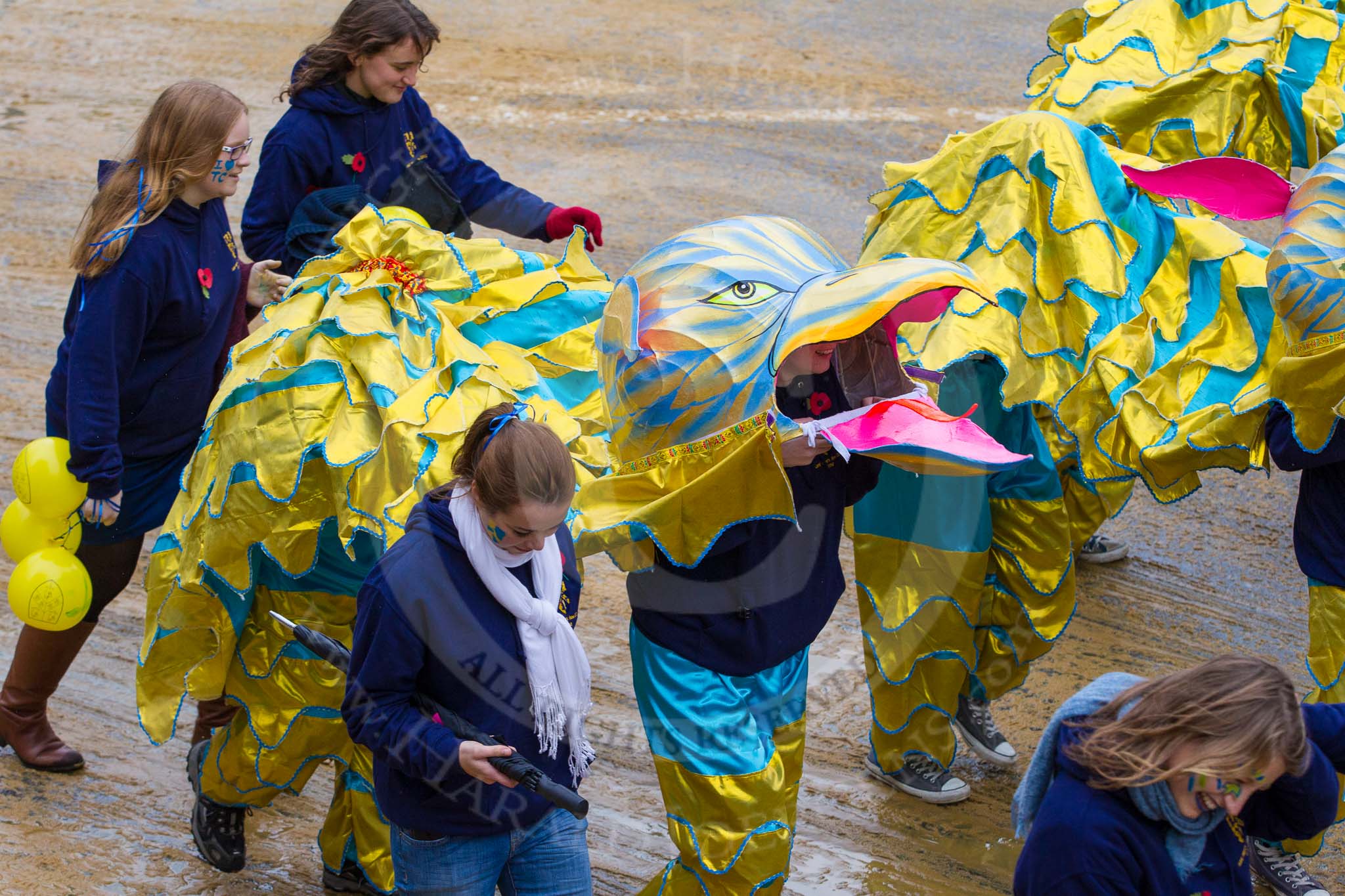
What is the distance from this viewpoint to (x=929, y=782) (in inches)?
154

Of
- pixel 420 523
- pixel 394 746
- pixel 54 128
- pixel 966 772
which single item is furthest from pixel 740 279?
pixel 54 128

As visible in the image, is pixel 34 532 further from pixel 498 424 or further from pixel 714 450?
pixel 714 450

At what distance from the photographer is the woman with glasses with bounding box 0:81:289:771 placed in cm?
330

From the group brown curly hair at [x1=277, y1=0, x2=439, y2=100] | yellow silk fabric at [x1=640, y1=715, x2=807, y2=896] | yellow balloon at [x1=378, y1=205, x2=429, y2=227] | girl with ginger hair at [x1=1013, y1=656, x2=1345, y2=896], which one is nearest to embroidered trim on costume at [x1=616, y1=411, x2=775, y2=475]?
yellow silk fabric at [x1=640, y1=715, x2=807, y2=896]

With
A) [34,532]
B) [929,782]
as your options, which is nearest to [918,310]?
[929,782]

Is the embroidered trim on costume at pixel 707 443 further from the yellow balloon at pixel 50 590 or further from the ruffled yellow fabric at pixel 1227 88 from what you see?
the ruffled yellow fabric at pixel 1227 88

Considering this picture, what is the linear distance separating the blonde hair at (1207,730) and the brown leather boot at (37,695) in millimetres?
2925

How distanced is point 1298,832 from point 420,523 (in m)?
1.58

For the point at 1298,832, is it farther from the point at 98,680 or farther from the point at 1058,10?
the point at 1058,10

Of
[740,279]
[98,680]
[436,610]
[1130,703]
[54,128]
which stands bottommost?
[98,680]

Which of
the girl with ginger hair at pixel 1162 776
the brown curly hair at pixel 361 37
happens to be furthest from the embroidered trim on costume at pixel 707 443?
the brown curly hair at pixel 361 37

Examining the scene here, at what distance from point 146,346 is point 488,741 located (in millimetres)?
1690

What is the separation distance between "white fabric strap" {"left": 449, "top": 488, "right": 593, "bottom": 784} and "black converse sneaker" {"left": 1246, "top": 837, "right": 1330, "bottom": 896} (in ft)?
6.48

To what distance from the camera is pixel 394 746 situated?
7.67 ft
